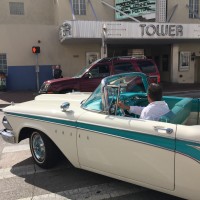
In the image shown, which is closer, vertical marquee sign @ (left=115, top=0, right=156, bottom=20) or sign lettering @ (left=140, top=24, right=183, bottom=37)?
sign lettering @ (left=140, top=24, right=183, bottom=37)

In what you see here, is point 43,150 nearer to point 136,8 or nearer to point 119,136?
point 119,136

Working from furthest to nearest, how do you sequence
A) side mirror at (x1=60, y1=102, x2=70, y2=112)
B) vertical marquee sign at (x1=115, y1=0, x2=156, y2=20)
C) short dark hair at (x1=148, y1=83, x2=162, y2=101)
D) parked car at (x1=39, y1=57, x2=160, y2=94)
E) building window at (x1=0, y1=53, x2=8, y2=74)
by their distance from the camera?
vertical marquee sign at (x1=115, y1=0, x2=156, y2=20) < building window at (x1=0, y1=53, x2=8, y2=74) < parked car at (x1=39, y1=57, x2=160, y2=94) < side mirror at (x1=60, y1=102, x2=70, y2=112) < short dark hair at (x1=148, y1=83, x2=162, y2=101)

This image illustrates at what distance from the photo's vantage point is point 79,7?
66.6 feet

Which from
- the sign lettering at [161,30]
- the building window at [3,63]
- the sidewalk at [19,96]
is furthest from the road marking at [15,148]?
the building window at [3,63]

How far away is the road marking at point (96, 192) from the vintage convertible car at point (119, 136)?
1.01ft

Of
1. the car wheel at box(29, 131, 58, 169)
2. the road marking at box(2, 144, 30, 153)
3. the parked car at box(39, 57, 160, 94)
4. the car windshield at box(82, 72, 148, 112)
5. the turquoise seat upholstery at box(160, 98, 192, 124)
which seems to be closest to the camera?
the turquoise seat upholstery at box(160, 98, 192, 124)

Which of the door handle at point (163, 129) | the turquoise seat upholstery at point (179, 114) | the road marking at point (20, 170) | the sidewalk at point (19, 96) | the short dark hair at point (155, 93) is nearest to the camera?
the door handle at point (163, 129)

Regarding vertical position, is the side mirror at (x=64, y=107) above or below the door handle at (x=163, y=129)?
above

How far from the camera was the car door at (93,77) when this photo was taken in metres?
11.1

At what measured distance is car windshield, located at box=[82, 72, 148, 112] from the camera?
3.70 metres

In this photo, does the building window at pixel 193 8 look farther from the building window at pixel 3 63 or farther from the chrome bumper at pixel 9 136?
A: the chrome bumper at pixel 9 136

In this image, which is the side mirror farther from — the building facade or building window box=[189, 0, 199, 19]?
building window box=[189, 0, 199, 19]

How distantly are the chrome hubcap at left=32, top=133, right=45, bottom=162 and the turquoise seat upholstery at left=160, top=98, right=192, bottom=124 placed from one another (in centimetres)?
210

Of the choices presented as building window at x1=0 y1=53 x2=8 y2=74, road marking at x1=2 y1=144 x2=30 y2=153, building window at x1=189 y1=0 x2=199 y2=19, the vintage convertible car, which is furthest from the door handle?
building window at x1=189 y1=0 x2=199 y2=19
